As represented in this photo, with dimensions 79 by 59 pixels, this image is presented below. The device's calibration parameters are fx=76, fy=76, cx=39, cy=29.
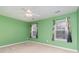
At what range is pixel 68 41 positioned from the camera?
386 cm

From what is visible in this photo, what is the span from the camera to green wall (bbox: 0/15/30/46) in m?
4.60

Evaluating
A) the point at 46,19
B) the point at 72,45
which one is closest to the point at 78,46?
the point at 72,45

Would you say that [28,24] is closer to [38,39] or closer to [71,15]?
[38,39]

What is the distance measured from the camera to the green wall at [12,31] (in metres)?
4.60

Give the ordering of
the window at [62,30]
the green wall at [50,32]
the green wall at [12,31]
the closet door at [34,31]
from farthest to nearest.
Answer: the closet door at [34,31] → the green wall at [12,31] → the window at [62,30] → the green wall at [50,32]

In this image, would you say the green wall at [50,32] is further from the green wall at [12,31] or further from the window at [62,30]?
the green wall at [12,31]

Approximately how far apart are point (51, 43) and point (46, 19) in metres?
1.73

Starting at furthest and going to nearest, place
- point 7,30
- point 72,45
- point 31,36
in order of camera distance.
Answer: point 31,36, point 7,30, point 72,45

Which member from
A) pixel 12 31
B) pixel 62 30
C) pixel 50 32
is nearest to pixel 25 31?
pixel 12 31

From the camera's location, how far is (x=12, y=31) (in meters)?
5.32

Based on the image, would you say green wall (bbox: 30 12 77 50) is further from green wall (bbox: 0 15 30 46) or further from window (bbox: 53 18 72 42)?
green wall (bbox: 0 15 30 46)

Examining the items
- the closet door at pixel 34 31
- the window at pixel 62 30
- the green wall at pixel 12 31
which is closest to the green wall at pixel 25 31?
the green wall at pixel 12 31

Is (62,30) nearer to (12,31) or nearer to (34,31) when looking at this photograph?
(34,31)

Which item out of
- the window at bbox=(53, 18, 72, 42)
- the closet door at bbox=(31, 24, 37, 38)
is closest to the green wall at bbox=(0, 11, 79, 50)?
the window at bbox=(53, 18, 72, 42)
